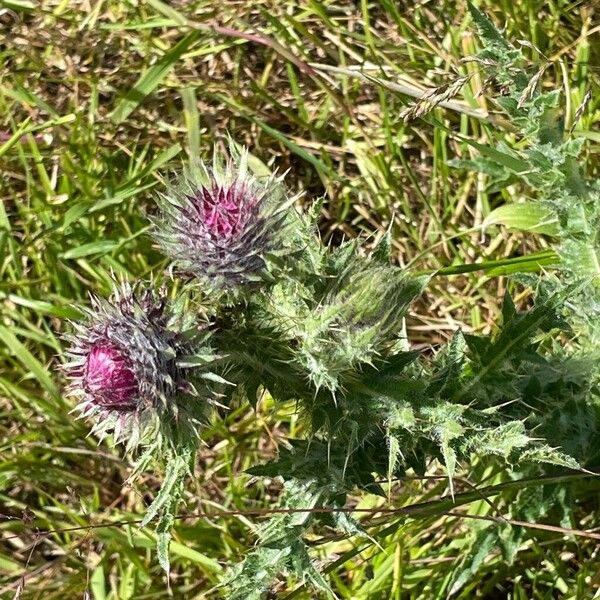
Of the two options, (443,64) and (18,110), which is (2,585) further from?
(443,64)

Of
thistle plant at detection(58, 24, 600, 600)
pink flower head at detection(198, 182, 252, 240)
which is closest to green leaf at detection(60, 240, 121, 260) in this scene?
thistle plant at detection(58, 24, 600, 600)

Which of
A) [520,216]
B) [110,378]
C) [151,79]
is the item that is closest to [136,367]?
[110,378]

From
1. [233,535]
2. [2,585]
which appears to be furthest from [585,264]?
[2,585]

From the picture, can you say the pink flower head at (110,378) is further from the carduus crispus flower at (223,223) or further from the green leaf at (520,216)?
the green leaf at (520,216)

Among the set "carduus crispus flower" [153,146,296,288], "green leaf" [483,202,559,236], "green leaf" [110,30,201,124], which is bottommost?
"green leaf" [483,202,559,236]

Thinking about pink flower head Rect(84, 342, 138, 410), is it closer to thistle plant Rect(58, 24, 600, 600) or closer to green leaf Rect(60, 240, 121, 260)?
thistle plant Rect(58, 24, 600, 600)

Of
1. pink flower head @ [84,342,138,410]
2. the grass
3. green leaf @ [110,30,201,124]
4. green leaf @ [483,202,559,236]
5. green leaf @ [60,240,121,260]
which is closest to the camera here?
pink flower head @ [84,342,138,410]

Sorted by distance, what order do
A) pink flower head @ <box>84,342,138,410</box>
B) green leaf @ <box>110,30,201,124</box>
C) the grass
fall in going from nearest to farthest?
pink flower head @ <box>84,342,138,410</box>, the grass, green leaf @ <box>110,30,201,124</box>
